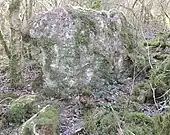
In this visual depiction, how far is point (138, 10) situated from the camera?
10.4m

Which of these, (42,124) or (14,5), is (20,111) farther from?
(14,5)

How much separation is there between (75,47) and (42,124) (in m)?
1.57

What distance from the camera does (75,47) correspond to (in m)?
5.13

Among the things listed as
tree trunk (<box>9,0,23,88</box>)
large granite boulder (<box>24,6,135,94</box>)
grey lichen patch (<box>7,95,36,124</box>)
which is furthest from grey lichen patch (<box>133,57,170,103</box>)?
tree trunk (<box>9,0,23,88</box>)

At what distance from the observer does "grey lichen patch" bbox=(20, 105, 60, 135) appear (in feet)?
13.2

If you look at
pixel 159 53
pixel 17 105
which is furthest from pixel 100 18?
pixel 17 105

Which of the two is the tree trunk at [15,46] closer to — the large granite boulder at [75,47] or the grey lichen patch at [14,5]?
the grey lichen patch at [14,5]

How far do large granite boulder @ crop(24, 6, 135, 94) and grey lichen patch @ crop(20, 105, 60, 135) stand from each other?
0.84 metres

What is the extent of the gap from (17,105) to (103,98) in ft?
4.55

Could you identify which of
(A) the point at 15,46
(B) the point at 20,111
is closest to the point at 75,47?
(A) the point at 15,46

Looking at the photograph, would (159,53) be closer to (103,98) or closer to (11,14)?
(103,98)

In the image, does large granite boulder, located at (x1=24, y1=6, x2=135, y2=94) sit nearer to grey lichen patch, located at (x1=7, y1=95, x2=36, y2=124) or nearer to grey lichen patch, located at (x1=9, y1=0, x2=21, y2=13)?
grey lichen patch, located at (x1=9, y1=0, x2=21, y2=13)

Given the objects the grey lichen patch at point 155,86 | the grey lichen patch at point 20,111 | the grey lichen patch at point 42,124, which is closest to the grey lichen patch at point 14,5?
the grey lichen patch at point 20,111

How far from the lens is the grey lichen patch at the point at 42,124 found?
4031 millimetres
